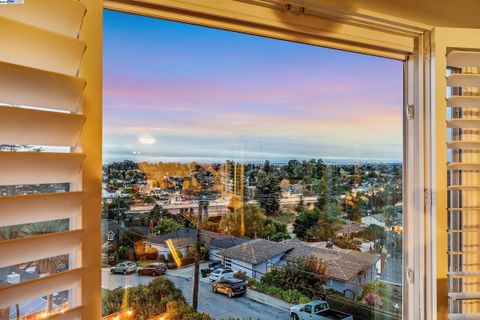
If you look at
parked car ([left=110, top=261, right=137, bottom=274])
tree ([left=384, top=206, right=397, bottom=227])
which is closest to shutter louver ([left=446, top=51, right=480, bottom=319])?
tree ([left=384, top=206, right=397, bottom=227])

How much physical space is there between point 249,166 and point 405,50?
0.93m

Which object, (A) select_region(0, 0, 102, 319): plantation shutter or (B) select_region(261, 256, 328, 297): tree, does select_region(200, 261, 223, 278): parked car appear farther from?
(A) select_region(0, 0, 102, 319): plantation shutter

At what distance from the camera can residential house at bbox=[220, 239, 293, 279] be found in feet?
4.37

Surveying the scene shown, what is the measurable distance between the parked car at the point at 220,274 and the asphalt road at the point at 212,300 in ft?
0.10

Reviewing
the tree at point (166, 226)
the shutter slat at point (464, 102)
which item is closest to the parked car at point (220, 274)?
the tree at point (166, 226)

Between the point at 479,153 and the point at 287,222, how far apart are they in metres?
1.02

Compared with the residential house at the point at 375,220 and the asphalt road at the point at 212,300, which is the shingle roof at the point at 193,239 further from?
the residential house at the point at 375,220

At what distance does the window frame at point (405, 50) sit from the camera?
1282 mm

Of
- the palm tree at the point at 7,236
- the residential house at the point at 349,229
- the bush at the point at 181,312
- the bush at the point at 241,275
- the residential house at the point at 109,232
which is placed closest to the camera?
the palm tree at the point at 7,236

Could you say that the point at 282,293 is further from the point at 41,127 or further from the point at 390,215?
the point at 41,127

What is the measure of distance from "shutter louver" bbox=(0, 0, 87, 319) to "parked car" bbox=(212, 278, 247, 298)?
59 centimetres

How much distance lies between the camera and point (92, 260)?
0.81m

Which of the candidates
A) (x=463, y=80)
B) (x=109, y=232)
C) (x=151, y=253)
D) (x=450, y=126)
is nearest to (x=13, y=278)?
(x=109, y=232)

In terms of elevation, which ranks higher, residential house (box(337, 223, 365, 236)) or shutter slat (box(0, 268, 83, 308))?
shutter slat (box(0, 268, 83, 308))
